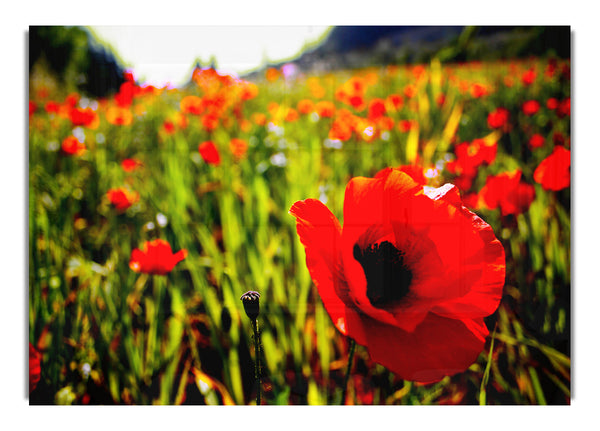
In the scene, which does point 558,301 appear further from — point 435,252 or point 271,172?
Result: point 271,172

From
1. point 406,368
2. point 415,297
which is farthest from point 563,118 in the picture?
point 406,368

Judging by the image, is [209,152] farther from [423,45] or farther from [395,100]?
[423,45]

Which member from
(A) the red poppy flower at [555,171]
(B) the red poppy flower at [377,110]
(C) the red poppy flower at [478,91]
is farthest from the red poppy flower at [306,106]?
(A) the red poppy flower at [555,171]

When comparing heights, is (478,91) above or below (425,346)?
above

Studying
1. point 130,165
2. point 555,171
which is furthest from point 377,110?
point 130,165

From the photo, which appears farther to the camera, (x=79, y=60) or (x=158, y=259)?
(x=79, y=60)

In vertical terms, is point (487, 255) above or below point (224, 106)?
below
